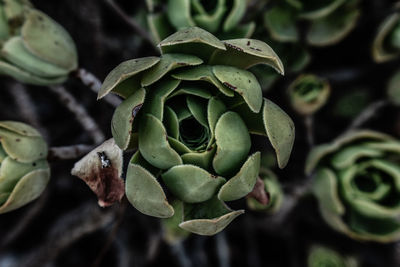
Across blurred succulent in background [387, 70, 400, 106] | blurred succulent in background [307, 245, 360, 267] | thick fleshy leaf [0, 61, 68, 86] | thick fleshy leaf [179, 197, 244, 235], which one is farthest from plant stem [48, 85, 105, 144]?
blurred succulent in background [387, 70, 400, 106]

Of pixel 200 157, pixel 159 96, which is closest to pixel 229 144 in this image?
pixel 200 157

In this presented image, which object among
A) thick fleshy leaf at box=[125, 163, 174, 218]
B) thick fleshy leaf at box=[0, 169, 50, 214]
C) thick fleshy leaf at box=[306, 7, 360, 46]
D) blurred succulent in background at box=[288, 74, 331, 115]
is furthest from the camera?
thick fleshy leaf at box=[306, 7, 360, 46]

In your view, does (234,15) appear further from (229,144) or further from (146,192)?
(146,192)

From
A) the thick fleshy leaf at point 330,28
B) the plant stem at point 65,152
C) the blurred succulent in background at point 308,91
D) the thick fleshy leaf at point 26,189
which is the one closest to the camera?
the thick fleshy leaf at point 26,189

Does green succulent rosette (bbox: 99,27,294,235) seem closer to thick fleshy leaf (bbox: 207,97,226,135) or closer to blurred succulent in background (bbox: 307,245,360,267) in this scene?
thick fleshy leaf (bbox: 207,97,226,135)

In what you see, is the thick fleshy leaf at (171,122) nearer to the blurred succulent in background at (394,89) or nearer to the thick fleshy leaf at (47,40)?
the thick fleshy leaf at (47,40)

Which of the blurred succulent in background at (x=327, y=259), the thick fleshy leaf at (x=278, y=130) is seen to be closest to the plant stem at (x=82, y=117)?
the thick fleshy leaf at (x=278, y=130)
